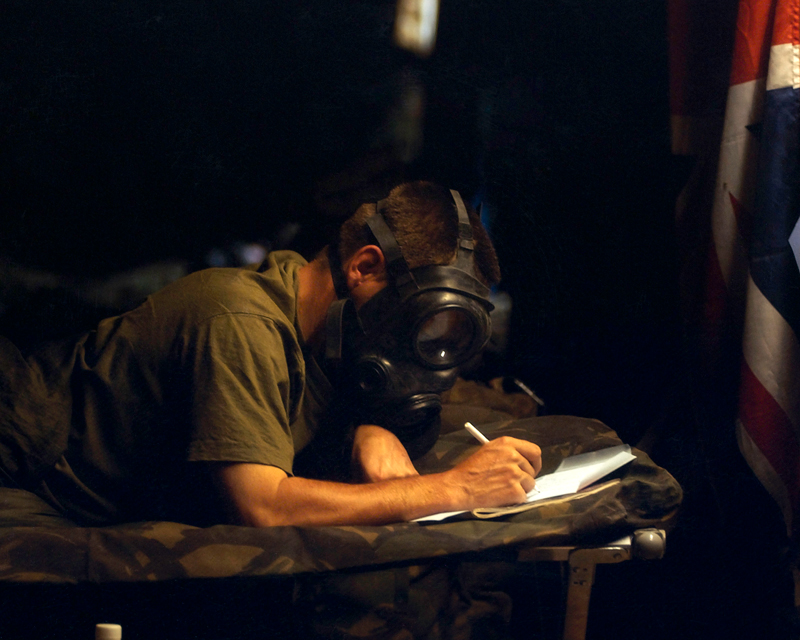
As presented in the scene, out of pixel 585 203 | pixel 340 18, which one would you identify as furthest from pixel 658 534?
pixel 340 18

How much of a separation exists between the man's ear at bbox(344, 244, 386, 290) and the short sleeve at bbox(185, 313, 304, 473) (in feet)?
0.57

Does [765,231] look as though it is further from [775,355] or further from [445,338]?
[445,338]

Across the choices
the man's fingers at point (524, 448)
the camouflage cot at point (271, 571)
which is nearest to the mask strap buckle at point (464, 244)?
the man's fingers at point (524, 448)

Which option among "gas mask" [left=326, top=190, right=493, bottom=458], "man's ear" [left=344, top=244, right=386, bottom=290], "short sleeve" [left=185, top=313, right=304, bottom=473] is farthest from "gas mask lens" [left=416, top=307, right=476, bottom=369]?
"short sleeve" [left=185, top=313, right=304, bottom=473]

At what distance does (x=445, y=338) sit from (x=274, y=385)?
0.99 ft

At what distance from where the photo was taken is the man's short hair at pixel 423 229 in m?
1.05

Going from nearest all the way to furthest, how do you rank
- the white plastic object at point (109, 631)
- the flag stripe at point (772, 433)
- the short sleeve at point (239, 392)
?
the white plastic object at point (109, 631), the short sleeve at point (239, 392), the flag stripe at point (772, 433)

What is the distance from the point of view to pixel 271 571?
0.81 m

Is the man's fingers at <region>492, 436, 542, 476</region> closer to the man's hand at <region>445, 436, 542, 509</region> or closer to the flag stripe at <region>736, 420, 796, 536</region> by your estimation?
the man's hand at <region>445, 436, 542, 509</region>

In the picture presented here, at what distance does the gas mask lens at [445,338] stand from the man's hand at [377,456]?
19 centimetres

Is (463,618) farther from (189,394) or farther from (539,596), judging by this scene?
(189,394)

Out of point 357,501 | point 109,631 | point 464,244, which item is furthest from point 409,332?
point 109,631

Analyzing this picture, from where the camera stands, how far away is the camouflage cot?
78 cm

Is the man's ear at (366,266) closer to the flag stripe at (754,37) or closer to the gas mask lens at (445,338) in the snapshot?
the gas mask lens at (445,338)
